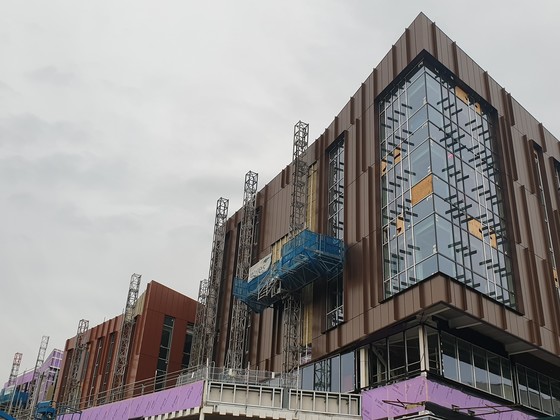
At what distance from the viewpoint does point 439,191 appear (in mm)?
36938

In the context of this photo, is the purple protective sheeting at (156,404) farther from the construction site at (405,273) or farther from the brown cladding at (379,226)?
the brown cladding at (379,226)

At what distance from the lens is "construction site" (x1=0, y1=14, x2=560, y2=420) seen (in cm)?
3444

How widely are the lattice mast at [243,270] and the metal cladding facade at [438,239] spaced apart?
1669 mm

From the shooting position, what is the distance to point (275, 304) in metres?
50.8

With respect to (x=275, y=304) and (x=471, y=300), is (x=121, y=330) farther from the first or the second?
(x=471, y=300)

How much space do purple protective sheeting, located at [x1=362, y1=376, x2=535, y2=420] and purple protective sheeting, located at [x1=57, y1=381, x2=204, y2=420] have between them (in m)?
10.3

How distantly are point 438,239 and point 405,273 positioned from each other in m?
3.11

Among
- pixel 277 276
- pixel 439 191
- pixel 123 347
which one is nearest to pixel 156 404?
pixel 277 276

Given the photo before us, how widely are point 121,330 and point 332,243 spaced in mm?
37875

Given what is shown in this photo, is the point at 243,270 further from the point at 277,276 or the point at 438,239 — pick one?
the point at 438,239

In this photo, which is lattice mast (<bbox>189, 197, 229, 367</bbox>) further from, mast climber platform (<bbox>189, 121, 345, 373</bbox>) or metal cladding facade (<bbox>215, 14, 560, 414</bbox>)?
metal cladding facade (<bbox>215, 14, 560, 414</bbox>)

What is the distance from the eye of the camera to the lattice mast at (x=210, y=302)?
2368 inches

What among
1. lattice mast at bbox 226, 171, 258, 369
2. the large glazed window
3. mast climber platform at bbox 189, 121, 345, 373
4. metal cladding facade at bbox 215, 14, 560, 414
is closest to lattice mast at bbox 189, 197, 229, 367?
mast climber platform at bbox 189, 121, 345, 373

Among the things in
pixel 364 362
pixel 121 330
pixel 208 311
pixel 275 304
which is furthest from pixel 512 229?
pixel 121 330
